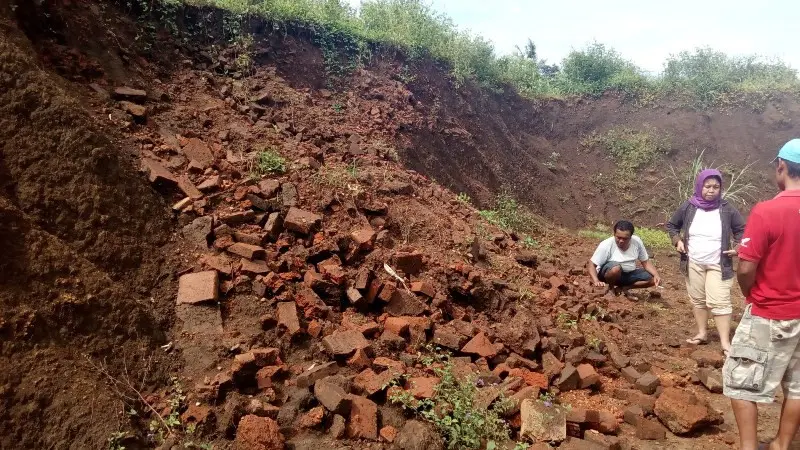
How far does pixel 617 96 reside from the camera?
1628cm

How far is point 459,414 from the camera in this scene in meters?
3.06

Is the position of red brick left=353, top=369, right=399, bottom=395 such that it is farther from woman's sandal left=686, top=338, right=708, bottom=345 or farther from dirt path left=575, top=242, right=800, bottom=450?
woman's sandal left=686, top=338, right=708, bottom=345

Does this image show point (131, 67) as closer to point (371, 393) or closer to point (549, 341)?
point (371, 393)

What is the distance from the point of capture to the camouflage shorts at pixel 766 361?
291 centimetres

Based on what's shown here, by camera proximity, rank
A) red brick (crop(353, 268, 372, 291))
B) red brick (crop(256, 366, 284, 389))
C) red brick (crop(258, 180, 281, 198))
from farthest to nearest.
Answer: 1. red brick (crop(258, 180, 281, 198))
2. red brick (crop(353, 268, 372, 291))
3. red brick (crop(256, 366, 284, 389))

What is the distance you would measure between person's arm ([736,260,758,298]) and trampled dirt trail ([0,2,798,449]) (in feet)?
3.52

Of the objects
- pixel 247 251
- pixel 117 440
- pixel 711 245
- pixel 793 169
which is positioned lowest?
pixel 117 440

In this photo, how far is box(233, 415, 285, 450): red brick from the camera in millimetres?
2707

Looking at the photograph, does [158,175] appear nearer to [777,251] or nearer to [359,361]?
[359,361]

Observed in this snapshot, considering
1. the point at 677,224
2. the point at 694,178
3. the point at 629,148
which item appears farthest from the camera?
the point at 629,148

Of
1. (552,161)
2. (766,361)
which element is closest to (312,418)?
(766,361)

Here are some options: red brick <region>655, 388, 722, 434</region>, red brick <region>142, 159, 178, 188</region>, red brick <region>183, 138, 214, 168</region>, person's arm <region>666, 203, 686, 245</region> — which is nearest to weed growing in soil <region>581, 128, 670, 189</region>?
person's arm <region>666, 203, 686, 245</region>

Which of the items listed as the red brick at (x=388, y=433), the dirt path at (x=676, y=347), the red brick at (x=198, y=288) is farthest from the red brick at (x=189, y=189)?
the dirt path at (x=676, y=347)

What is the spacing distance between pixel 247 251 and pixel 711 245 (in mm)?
4303
